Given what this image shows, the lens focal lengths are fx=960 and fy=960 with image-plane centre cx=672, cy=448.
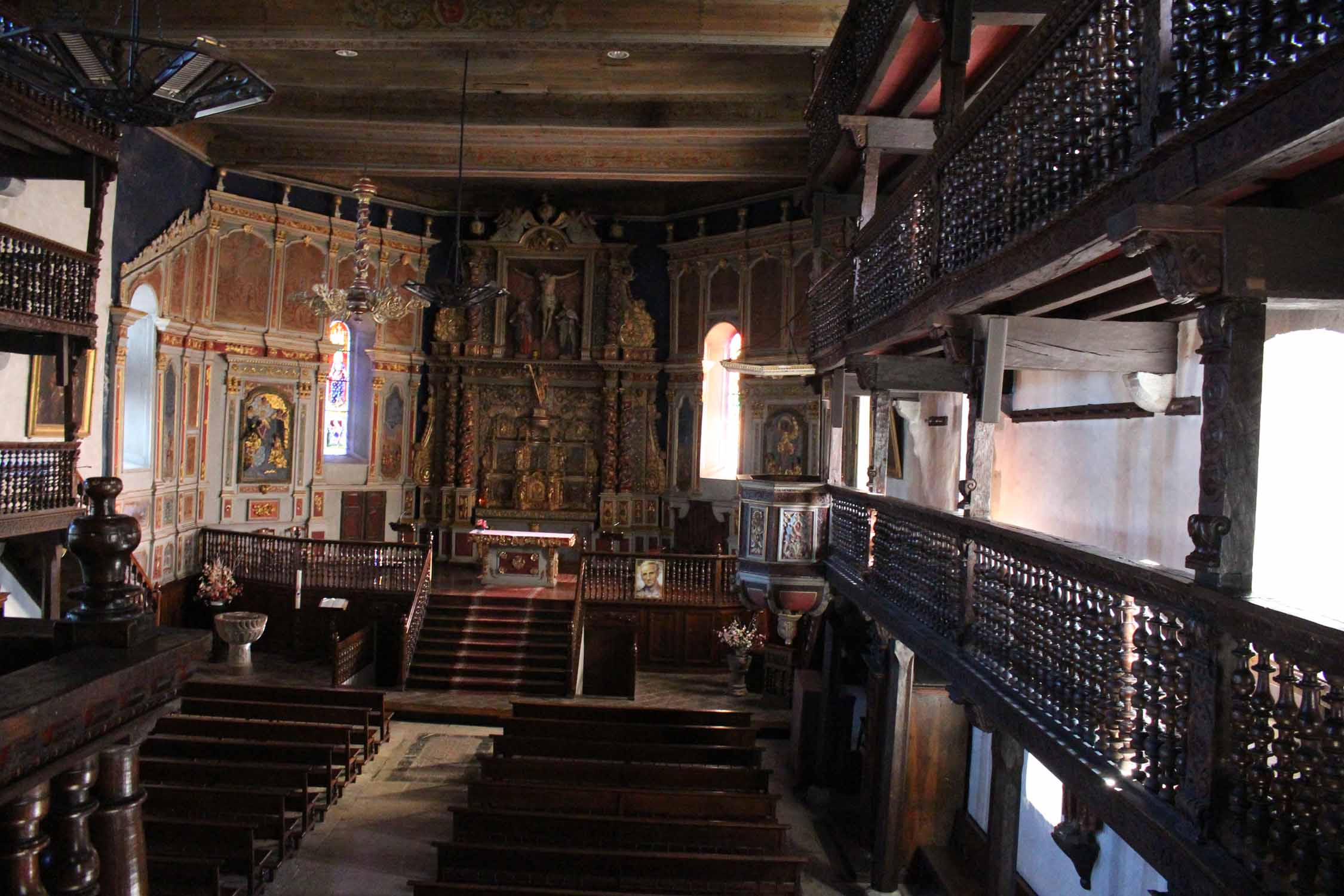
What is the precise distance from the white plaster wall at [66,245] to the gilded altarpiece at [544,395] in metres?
7.93

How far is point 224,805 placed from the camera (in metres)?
9.80

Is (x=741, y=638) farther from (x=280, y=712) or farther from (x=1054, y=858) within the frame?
(x=1054, y=858)

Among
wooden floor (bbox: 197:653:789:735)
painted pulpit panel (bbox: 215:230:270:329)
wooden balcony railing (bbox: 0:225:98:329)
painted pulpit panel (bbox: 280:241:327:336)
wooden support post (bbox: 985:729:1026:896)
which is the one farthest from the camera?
painted pulpit panel (bbox: 280:241:327:336)

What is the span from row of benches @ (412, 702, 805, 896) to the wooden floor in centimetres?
324

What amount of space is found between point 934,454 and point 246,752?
29.3 feet

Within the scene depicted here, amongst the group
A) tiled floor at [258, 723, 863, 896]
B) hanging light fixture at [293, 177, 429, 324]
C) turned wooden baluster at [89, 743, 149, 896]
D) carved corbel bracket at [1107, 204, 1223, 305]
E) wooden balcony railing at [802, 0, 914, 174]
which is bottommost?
tiled floor at [258, 723, 863, 896]

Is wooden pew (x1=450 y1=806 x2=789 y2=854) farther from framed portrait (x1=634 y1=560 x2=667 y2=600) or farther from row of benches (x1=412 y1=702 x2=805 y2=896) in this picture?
framed portrait (x1=634 y1=560 x2=667 y2=600)

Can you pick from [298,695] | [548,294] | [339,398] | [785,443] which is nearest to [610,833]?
[298,695]

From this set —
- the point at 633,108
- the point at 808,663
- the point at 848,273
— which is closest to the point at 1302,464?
the point at 848,273

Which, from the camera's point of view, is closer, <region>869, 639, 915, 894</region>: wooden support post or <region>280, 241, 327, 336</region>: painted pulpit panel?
<region>869, 639, 915, 894</region>: wooden support post

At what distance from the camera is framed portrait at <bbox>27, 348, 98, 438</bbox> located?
12.6 metres

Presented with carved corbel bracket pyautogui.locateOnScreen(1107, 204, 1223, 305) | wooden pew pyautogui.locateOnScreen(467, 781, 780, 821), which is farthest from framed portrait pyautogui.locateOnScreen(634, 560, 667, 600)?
carved corbel bracket pyautogui.locateOnScreen(1107, 204, 1223, 305)

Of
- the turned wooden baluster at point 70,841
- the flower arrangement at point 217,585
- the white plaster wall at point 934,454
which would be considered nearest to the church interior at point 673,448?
the turned wooden baluster at point 70,841

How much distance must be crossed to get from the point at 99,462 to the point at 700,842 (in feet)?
36.7
